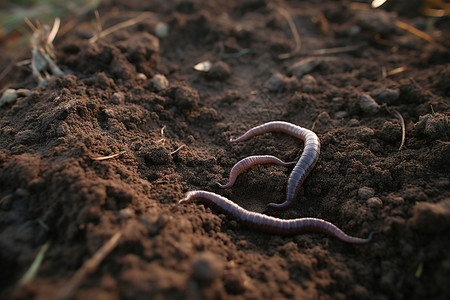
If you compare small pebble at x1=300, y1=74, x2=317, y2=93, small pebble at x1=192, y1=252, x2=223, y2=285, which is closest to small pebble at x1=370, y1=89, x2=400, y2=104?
small pebble at x1=300, y1=74, x2=317, y2=93

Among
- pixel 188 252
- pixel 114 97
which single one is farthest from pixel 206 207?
pixel 114 97

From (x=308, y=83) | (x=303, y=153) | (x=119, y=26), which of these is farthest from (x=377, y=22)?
(x=119, y=26)

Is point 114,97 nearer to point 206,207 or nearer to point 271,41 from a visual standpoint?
point 206,207

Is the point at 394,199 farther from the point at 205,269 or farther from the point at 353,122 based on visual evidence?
the point at 205,269

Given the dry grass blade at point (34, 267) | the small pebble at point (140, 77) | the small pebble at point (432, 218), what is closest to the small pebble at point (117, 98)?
the small pebble at point (140, 77)

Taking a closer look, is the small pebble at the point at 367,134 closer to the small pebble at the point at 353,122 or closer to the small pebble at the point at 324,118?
the small pebble at the point at 353,122

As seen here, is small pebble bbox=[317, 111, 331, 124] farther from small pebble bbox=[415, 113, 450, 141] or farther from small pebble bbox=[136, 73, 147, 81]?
small pebble bbox=[136, 73, 147, 81]
